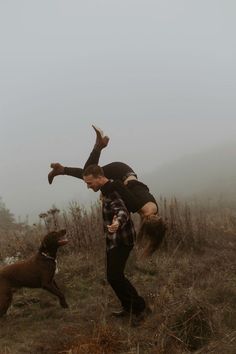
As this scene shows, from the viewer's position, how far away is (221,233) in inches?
399

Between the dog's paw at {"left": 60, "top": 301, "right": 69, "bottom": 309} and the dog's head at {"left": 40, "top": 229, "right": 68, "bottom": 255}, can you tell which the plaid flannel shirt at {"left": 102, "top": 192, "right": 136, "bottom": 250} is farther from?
the dog's paw at {"left": 60, "top": 301, "right": 69, "bottom": 309}

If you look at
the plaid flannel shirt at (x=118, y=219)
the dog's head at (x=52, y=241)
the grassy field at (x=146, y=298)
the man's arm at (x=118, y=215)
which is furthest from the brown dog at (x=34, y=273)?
the man's arm at (x=118, y=215)

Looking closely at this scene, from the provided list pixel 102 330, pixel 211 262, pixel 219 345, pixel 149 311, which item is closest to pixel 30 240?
pixel 211 262

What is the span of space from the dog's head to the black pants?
0.73 metres

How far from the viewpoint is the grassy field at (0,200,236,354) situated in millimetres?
4742

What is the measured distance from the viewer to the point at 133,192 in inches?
205

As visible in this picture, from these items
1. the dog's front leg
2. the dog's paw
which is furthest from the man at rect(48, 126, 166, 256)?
the dog's paw

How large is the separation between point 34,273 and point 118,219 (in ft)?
4.44

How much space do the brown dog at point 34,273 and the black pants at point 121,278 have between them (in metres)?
0.73

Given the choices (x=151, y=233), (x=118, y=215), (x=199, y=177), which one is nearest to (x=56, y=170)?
(x=118, y=215)

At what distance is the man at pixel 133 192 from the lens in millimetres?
4867

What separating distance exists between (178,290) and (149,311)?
85cm

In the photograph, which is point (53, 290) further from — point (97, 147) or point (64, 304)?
point (97, 147)

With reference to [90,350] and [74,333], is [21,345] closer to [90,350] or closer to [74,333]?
[74,333]
